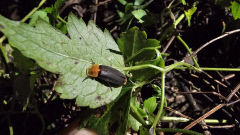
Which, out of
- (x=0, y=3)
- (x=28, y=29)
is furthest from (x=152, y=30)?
(x=0, y=3)

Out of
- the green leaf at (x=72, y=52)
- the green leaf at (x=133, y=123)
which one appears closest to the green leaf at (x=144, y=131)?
the green leaf at (x=133, y=123)

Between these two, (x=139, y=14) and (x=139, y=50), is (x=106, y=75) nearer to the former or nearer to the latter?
(x=139, y=50)

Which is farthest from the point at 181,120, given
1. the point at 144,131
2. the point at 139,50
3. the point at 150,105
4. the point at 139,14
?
the point at 139,14

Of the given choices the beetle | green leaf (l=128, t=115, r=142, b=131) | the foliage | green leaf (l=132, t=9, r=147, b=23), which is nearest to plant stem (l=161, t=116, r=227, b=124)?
the foliage

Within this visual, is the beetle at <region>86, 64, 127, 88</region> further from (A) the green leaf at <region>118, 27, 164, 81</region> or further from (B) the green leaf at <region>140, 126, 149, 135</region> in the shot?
(B) the green leaf at <region>140, 126, 149, 135</region>

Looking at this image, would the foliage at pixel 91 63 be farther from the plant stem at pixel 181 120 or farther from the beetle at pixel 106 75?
the plant stem at pixel 181 120

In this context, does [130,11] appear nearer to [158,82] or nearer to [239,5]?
[158,82]
